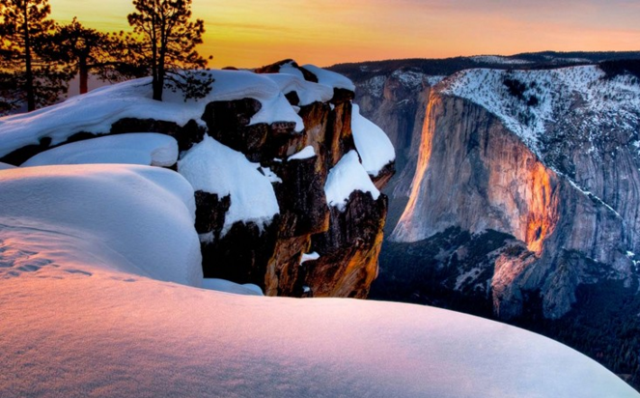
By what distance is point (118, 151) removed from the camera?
1491cm

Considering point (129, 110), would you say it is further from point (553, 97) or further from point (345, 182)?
point (553, 97)

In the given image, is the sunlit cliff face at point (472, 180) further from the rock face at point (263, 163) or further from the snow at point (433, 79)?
the rock face at point (263, 163)

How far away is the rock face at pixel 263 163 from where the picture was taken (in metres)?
16.7

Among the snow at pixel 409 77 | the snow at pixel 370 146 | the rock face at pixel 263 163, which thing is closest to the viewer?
the rock face at pixel 263 163

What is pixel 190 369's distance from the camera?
382cm

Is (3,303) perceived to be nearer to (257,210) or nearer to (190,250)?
(190,250)

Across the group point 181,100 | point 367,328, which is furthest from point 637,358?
point 367,328

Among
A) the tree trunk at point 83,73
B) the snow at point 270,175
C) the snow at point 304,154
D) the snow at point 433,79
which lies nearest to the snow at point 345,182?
the snow at point 304,154

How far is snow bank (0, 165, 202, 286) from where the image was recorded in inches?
250

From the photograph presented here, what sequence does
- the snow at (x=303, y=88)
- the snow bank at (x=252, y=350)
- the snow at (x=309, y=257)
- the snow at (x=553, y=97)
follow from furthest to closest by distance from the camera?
1. the snow at (x=553, y=97)
2. the snow at (x=309, y=257)
3. the snow at (x=303, y=88)
4. the snow bank at (x=252, y=350)

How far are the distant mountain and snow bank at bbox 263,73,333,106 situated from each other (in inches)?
2843

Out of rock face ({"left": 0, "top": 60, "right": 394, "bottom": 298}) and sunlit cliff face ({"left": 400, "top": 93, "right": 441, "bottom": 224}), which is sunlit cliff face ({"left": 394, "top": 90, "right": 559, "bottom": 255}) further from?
rock face ({"left": 0, "top": 60, "right": 394, "bottom": 298})

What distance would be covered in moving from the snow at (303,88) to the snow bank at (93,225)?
503 inches

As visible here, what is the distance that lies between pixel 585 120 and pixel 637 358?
2144 inches
